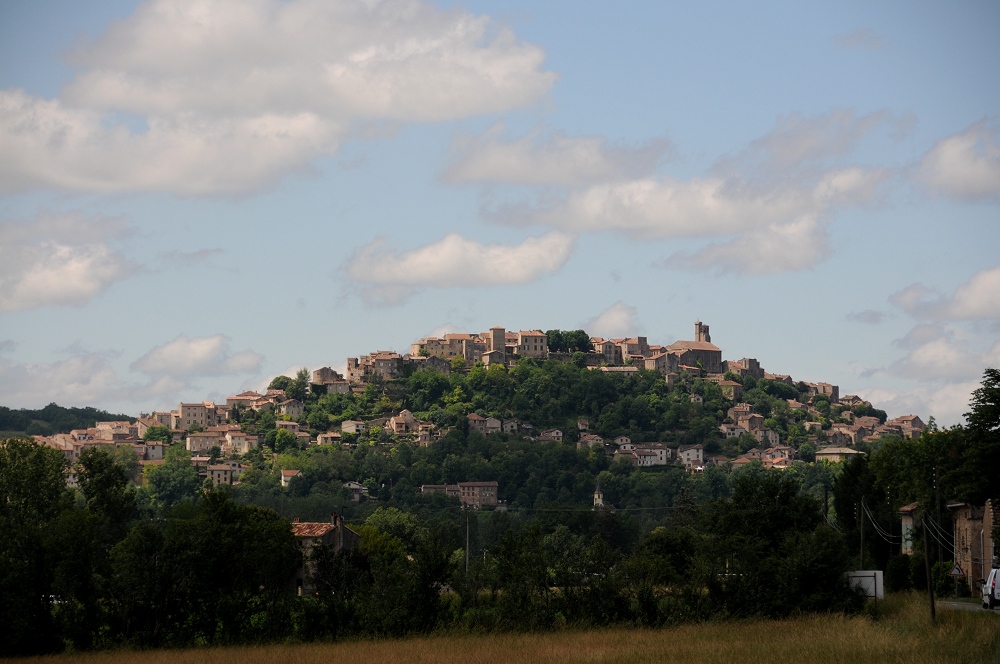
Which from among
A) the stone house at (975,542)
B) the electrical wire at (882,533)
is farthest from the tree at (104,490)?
the stone house at (975,542)

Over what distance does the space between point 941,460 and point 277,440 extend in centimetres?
12340

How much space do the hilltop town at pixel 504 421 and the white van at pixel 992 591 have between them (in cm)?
11128

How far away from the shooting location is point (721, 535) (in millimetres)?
35719

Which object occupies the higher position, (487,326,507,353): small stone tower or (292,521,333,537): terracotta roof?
(487,326,507,353): small stone tower

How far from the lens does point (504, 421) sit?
553ft

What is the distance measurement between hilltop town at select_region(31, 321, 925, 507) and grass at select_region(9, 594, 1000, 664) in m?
112

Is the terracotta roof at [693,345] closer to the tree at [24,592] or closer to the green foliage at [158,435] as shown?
the green foliage at [158,435]

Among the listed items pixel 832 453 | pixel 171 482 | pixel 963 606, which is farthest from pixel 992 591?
pixel 832 453

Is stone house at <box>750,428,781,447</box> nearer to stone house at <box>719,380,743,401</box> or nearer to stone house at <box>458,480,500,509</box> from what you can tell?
stone house at <box>719,380,743,401</box>

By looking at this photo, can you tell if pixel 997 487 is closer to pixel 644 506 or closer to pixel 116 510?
pixel 116 510

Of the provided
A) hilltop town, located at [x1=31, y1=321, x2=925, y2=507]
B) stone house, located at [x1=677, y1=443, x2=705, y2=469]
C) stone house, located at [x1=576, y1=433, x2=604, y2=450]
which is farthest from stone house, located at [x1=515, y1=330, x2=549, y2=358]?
stone house, located at [x1=677, y1=443, x2=705, y2=469]

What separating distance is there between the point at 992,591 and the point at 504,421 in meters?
138

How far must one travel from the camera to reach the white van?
30797mm

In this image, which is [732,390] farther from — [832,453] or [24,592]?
[24,592]
